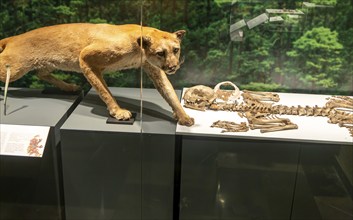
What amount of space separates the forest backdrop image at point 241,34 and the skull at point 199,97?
0.20 metres

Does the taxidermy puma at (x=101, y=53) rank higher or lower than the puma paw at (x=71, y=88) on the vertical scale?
higher

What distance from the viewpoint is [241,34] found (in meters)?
3.06

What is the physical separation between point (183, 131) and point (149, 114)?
329mm

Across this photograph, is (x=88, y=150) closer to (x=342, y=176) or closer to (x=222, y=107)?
(x=222, y=107)

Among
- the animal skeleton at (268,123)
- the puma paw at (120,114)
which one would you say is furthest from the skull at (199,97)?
the puma paw at (120,114)

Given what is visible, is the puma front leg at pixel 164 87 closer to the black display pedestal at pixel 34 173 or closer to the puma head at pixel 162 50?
the puma head at pixel 162 50

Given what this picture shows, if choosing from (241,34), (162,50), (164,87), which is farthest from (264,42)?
(162,50)

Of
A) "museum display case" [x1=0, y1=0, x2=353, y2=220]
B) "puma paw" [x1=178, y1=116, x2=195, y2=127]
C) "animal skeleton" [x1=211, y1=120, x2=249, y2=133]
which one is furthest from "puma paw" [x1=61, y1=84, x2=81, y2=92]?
"animal skeleton" [x1=211, y1=120, x2=249, y2=133]

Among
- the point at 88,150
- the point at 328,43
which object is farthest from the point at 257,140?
the point at 328,43

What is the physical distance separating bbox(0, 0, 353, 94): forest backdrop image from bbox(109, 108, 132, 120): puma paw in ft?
2.09

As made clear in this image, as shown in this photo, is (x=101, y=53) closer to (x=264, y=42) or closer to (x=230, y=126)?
(x=230, y=126)

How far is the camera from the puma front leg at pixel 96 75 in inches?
97.3

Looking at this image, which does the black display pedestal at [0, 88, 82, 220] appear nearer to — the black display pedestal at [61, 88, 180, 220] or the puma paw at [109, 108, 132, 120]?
the black display pedestal at [61, 88, 180, 220]

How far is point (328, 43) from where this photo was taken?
3.07 meters
